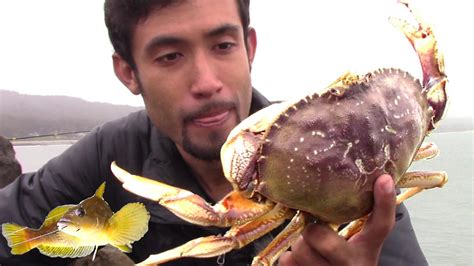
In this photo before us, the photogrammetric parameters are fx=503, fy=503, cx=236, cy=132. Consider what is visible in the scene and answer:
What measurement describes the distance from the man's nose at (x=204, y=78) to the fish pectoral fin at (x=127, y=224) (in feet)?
2.45

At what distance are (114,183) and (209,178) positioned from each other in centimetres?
65

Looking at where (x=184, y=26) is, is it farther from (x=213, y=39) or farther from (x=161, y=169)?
(x=161, y=169)

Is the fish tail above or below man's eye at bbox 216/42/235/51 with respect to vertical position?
below

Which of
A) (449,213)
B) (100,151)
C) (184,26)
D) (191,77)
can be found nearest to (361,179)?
(191,77)

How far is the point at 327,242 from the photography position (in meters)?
1.96

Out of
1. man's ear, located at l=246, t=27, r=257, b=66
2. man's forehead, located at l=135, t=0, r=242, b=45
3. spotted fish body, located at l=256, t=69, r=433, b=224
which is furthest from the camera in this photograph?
man's ear, located at l=246, t=27, r=257, b=66

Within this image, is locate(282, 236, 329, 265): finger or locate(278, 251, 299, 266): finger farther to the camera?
locate(278, 251, 299, 266): finger

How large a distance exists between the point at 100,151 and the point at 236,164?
1867mm

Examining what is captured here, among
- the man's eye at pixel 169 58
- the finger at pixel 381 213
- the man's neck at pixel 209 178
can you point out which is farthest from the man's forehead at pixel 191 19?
the finger at pixel 381 213

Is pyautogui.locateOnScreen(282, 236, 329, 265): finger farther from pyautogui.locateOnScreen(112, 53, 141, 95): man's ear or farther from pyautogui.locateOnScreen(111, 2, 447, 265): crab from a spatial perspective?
pyautogui.locateOnScreen(112, 53, 141, 95): man's ear

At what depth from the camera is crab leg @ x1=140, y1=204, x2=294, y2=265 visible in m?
1.90

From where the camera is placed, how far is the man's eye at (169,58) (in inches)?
107

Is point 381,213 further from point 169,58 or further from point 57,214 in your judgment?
point 169,58

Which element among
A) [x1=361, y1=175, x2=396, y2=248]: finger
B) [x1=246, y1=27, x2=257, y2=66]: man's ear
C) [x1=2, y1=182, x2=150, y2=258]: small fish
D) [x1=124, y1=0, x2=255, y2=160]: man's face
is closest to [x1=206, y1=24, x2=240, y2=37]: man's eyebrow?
[x1=124, y1=0, x2=255, y2=160]: man's face
